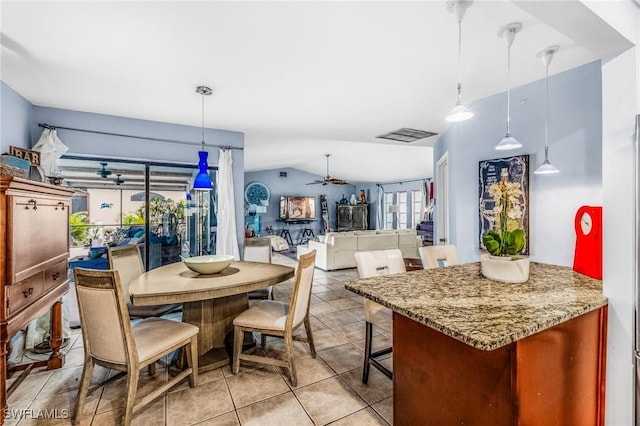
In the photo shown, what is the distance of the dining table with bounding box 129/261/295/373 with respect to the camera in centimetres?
198

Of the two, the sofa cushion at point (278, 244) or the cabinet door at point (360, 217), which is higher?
the cabinet door at point (360, 217)

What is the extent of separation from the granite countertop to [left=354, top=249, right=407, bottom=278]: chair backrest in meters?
0.34

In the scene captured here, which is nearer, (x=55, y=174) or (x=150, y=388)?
(x=150, y=388)

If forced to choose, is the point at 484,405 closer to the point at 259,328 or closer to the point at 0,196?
the point at 259,328

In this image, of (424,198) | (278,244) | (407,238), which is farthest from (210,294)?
(424,198)

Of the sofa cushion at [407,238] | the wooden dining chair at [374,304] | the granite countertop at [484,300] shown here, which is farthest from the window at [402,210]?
the granite countertop at [484,300]

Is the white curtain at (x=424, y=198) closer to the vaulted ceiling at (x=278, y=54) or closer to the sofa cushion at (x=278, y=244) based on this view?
the sofa cushion at (x=278, y=244)

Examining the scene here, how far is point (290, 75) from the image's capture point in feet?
7.77

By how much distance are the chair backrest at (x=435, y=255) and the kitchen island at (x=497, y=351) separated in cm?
74

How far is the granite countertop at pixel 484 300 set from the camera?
1004 millimetres

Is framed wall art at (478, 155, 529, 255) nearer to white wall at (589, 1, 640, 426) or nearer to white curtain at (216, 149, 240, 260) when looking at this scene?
white wall at (589, 1, 640, 426)

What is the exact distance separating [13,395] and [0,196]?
150 cm

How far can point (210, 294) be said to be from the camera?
6.66 feet

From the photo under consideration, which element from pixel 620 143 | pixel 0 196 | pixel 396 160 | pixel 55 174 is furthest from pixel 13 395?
pixel 396 160
